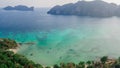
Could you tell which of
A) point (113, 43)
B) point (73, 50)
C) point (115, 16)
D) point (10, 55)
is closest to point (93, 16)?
point (115, 16)

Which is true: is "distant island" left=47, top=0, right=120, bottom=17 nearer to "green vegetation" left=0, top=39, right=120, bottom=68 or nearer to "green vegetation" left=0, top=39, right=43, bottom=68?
"green vegetation" left=0, top=39, right=120, bottom=68

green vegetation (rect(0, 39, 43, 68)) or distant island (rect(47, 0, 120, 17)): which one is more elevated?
distant island (rect(47, 0, 120, 17))

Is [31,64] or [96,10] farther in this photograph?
[96,10]

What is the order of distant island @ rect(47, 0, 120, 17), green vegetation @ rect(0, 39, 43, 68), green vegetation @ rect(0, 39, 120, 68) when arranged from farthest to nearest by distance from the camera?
distant island @ rect(47, 0, 120, 17) < green vegetation @ rect(0, 39, 120, 68) < green vegetation @ rect(0, 39, 43, 68)

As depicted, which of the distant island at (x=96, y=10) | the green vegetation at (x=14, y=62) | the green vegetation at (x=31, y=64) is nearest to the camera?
the green vegetation at (x=14, y=62)

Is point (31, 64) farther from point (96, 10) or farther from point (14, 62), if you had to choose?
point (96, 10)

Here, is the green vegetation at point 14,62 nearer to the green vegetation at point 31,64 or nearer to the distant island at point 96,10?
the green vegetation at point 31,64

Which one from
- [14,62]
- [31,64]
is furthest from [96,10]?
[31,64]

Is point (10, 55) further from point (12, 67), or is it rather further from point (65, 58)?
point (65, 58)

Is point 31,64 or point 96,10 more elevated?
point 96,10

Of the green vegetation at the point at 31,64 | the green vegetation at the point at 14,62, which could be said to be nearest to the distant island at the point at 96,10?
the green vegetation at the point at 31,64

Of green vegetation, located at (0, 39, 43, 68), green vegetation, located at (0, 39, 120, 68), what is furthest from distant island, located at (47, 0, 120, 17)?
green vegetation, located at (0, 39, 43, 68)
